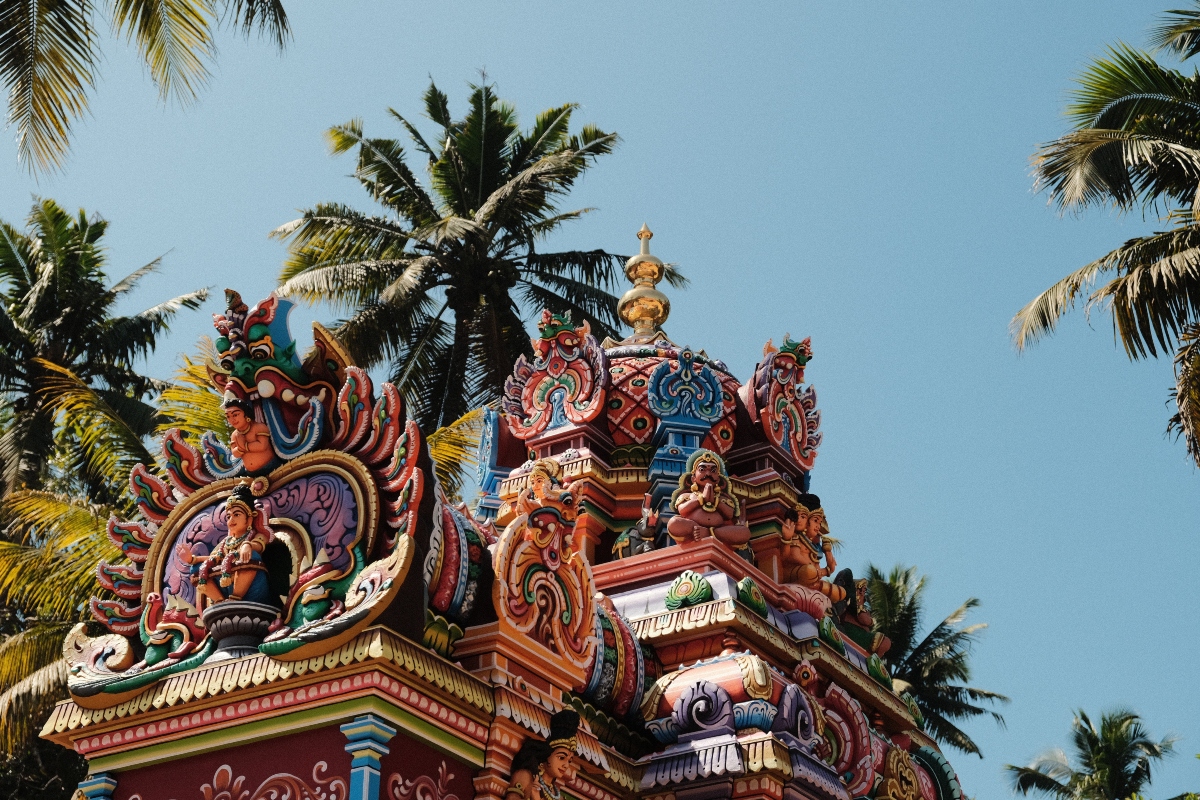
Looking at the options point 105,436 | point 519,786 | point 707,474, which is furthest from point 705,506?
point 105,436

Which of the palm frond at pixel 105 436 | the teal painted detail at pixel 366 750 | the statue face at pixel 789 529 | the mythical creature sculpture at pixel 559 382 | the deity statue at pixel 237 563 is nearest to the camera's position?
the teal painted detail at pixel 366 750

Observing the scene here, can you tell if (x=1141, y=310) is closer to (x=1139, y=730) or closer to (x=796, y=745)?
(x=796, y=745)

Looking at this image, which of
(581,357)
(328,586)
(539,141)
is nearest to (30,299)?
(539,141)

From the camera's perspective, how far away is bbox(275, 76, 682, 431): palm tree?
21359 millimetres

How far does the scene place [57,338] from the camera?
836 inches

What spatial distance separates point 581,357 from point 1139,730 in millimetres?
30675

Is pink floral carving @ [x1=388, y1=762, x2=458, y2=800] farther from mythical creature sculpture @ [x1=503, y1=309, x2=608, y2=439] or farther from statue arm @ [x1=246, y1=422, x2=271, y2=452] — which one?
mythical creature sculpture @ [x1=503, y1=309, x2=608, y2=439]

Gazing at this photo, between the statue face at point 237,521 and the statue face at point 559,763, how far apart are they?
1850 mm

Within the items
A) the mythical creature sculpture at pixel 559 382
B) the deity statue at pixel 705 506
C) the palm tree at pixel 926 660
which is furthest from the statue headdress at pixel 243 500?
the palm tree at pixel 926 660

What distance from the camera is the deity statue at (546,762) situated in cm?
736

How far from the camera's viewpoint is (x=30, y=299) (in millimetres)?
21203

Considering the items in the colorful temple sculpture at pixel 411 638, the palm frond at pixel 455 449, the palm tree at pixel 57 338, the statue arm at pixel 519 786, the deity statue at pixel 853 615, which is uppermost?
the palm tree at pixel 57 338

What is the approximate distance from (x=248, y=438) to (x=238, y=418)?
0.12 m

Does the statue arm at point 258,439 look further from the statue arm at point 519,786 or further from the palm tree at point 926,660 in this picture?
the palm tree at point 926,660
